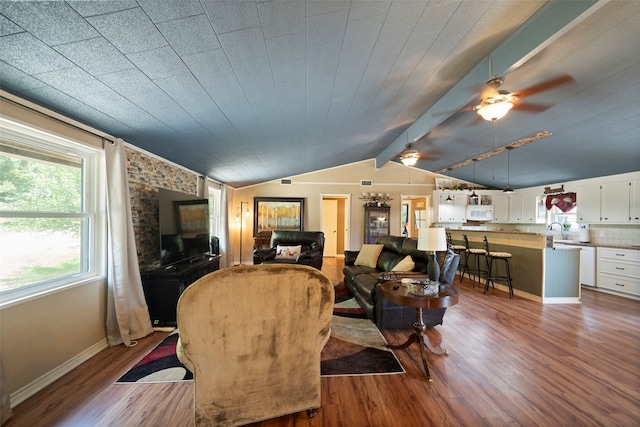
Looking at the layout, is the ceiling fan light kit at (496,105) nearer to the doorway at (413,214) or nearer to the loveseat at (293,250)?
the loveseat at (293,250)

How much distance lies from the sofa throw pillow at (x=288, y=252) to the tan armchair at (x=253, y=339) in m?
3.73

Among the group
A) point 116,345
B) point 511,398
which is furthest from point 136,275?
point 511,398

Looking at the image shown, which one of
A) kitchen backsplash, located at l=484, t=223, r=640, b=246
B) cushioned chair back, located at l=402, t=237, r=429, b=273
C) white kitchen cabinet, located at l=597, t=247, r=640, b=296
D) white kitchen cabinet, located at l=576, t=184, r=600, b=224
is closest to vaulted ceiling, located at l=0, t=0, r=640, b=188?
white kitchen cabinet, located at l=576, t=184, r=600, b=224

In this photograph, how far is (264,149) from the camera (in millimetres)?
4316

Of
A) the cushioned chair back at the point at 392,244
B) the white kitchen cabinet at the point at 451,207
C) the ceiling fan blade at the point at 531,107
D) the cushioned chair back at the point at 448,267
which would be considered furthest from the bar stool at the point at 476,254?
the ceiling fan blade at the point at 531,107

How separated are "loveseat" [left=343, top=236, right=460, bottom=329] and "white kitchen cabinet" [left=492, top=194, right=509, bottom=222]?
16.5ft

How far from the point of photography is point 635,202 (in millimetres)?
4410

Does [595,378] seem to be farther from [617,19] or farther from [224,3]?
[224,3]

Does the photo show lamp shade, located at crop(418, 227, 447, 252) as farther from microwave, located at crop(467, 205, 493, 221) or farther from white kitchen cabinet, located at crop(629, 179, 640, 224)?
microwave, located at crop(467, 205, 493, 221)

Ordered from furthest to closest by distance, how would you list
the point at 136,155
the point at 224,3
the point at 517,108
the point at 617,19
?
the point at 517,108 → the point at 136,155 → the point at 617,19 → the point at 224,3

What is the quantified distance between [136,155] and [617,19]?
4.80m

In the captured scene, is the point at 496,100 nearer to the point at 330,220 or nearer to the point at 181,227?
the point at 181,227

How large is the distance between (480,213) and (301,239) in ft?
17.7

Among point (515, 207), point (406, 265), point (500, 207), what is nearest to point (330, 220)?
point (500, 207)
